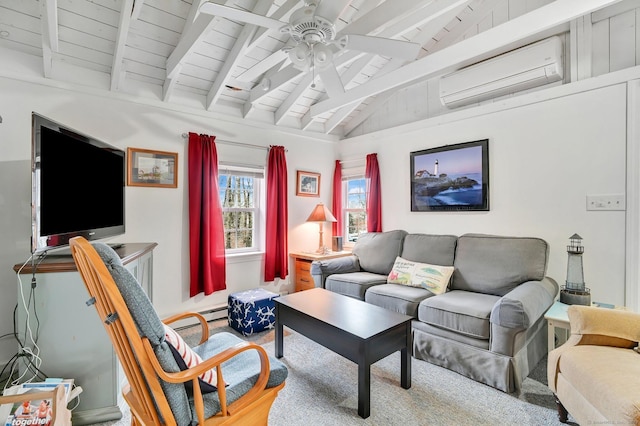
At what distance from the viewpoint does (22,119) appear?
8.15ft

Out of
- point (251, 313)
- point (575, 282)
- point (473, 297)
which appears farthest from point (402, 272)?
point (251, 313)

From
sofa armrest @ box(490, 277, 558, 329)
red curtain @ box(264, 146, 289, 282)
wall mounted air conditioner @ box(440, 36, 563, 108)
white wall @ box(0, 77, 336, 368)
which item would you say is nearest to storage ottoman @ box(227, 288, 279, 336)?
white wall @ box(0, 77, 336, 368)

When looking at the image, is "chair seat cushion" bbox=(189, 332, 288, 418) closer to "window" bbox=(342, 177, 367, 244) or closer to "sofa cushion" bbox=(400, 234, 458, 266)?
"sofa cushion" bbox=(400, 234, 458, 266)

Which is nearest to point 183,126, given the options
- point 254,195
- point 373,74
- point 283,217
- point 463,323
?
point 254,195

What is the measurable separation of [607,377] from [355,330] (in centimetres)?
122

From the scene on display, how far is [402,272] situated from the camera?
311 centimetres

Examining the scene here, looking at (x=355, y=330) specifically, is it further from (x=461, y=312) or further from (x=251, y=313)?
(x=251, y=313)

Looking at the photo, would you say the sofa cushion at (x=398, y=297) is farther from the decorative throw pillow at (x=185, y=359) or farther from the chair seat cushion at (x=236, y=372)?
the decorative throw pillow at (x=185, y=359)

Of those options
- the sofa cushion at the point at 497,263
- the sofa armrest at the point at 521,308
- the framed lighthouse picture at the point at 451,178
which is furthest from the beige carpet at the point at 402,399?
the framed lighthouse picture at the point at 451,178

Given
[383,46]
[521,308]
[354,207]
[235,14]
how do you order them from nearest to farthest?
[235,14] → [383,46] → [521,308] → [354,207]

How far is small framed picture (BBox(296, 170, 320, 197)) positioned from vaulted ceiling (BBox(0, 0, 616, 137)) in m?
0.94

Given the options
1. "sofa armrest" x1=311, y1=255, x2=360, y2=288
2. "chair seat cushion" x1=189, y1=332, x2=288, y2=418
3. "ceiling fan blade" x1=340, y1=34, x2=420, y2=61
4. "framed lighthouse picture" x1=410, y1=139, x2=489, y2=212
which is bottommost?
"chair seat cushion" x1=189, y1=332, x2=288, y2=418

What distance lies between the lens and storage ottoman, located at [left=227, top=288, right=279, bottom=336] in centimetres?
298

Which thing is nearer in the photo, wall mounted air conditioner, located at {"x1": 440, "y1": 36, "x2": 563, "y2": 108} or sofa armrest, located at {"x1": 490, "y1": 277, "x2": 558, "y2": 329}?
sofa armrest, located at {"x1": 490, "y1": 277, "x2": 558, "y2": 329}
